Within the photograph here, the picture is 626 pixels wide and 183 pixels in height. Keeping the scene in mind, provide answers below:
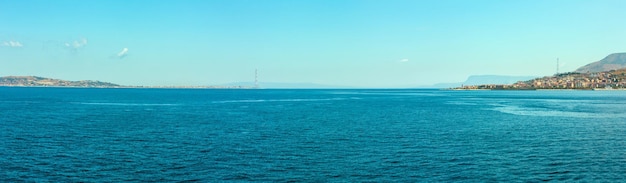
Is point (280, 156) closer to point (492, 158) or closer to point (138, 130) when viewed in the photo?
point (492, 158)

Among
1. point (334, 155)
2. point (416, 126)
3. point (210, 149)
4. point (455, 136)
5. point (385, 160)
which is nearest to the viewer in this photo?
point (385, 160)

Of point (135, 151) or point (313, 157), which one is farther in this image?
point (135, 151)

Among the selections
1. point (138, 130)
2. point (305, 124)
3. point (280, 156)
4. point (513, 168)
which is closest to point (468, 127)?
point (305, 124)

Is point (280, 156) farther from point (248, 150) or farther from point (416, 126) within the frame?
point (416, 126)

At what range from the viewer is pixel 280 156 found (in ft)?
148

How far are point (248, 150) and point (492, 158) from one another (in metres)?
23.8

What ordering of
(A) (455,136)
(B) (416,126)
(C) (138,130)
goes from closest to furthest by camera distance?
1. (A) (455,136)
2. (C) (138,130)
3. (B) (416,126)

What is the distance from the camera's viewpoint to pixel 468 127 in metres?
74.1

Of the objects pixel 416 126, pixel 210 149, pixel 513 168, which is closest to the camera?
pixel 513 168

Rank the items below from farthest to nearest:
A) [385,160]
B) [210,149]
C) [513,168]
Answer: [210,149]
[385,160]
[513,168]

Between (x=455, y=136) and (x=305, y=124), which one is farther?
(x=305, y=124)

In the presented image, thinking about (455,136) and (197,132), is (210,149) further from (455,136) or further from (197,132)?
(455,136)

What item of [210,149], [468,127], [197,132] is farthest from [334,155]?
[468,127]

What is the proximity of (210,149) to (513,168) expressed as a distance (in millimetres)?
28951
